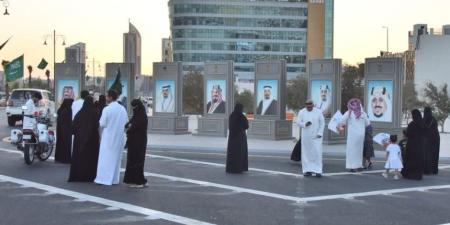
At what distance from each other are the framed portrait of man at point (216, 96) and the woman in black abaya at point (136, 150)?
14.3m

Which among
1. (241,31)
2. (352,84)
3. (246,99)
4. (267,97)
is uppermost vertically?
(241,31)

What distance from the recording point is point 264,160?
1755 centimetres

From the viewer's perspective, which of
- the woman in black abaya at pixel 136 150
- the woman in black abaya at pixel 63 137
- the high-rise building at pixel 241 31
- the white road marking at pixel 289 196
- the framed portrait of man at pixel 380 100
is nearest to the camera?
the white road marking at pixel 289 196

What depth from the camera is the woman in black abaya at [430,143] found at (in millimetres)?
14769

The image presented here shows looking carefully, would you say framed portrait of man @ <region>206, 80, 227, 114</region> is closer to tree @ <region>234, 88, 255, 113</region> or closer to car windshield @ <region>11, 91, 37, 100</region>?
car windshield @ <region>11, 91, 37, 100</region>

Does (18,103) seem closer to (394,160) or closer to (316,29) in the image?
(394,160)

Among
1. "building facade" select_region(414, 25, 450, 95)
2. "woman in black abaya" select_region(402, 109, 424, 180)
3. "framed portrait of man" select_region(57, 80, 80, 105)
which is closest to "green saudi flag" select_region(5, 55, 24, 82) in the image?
"framed portrait of man" select_region(57, 80, 80, 105)

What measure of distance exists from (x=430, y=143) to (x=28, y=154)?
9.51 m

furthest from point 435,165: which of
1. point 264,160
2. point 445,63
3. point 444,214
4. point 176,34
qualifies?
point 176,34

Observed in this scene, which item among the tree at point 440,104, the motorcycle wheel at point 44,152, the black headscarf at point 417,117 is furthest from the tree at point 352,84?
the motorcycle wheel at point 44,152

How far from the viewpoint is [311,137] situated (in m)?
14.5

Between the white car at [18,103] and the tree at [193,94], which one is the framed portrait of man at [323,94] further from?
the tree at [193,94]

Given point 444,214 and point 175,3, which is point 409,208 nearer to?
point 444,214

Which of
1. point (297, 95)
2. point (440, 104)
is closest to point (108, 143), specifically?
point (440, 104)
